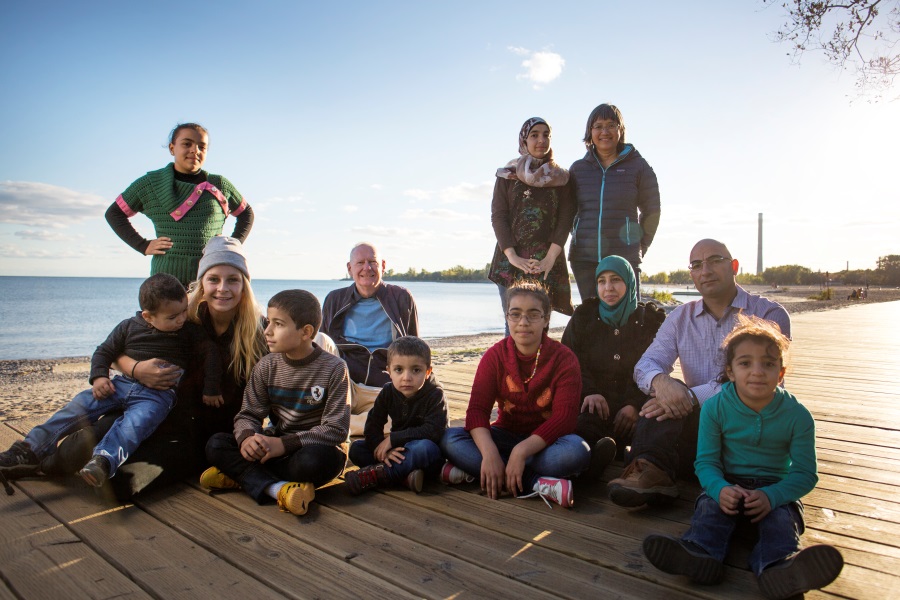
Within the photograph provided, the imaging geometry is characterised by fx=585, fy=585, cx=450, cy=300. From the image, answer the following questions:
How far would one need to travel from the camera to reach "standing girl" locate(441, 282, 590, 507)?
246 cm

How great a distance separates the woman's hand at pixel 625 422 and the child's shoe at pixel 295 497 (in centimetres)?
152

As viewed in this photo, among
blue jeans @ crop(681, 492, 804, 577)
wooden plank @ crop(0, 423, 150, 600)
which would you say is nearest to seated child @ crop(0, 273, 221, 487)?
wooden plank @ crop(0, 423, 150, 600)

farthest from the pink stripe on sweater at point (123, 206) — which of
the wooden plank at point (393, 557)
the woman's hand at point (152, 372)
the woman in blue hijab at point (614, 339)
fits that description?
the woman in blue hijab at point (614, 339)

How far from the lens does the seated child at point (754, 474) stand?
1.70 meters

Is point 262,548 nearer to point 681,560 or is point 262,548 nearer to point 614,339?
point 681,560

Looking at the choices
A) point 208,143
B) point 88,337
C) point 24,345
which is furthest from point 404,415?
point 88,337

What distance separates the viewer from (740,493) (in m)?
1.85

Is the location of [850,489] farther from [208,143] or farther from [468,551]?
[208,143]

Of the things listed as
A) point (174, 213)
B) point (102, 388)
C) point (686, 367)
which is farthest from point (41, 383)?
point (686, 367)

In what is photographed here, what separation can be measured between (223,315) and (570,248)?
216 cm

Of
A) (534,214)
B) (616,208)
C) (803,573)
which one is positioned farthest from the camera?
(534,214)

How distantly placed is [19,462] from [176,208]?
1.51m

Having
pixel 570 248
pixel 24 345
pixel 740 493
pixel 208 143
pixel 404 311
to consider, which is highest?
pixel 208 143

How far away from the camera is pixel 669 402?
95.3 inches
